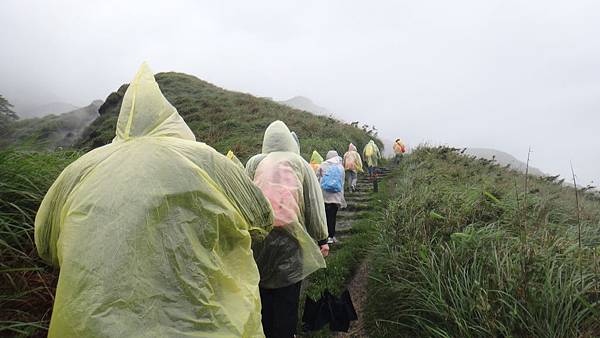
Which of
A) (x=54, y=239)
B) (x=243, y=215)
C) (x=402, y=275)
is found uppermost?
(x=243, y=215)

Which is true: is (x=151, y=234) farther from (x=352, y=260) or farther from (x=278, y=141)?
(x=352, y=260)

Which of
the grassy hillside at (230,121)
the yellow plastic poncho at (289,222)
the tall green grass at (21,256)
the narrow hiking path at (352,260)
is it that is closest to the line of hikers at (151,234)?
the tall green grass at (21,256)

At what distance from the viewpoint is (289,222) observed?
2654 millimetres

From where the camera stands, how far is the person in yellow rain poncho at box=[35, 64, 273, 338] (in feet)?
3.79

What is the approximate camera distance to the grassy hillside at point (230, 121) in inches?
629

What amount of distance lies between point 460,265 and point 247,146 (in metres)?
11.6

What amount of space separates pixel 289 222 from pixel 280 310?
0.76m

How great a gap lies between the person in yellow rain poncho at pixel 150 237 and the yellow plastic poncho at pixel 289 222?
1.04 metres

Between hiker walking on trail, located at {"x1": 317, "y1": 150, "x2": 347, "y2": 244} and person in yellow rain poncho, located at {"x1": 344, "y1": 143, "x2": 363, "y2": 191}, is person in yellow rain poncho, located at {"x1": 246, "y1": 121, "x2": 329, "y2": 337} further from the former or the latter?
person in yellow rain poncho, located at {"x1": 344, "y1": 143, "x2": 363, "y2": 191}

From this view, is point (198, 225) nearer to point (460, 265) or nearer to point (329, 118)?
point (460, 265)

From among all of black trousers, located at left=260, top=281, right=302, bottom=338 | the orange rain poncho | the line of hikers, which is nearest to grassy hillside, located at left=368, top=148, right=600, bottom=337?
black trousers, located at left=260, top=281, right=302, bottom=338

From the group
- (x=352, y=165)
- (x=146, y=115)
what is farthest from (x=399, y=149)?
(x=146, y=115)

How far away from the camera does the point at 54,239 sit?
1.49 metres

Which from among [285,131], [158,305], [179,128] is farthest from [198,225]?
[285,131]
